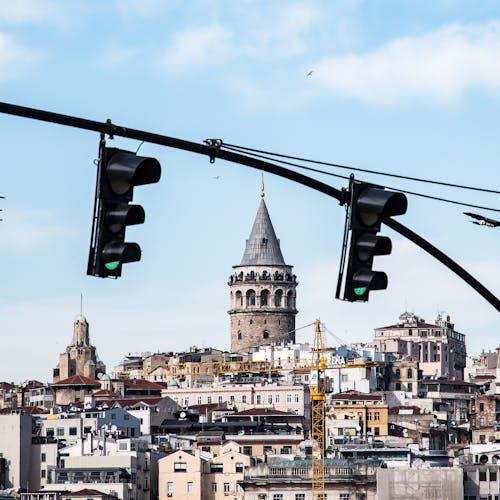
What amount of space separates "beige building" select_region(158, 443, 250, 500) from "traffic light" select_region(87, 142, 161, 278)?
Result: 12230 cm

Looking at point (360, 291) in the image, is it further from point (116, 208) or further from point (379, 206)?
point (116, 208)

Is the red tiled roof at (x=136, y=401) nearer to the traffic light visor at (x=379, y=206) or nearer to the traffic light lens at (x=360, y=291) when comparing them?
the traffic light visor at (x=379, y=206)

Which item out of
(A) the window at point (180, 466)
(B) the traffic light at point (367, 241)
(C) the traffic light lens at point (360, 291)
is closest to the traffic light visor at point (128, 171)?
(B) the traffic light at point (367, 241)

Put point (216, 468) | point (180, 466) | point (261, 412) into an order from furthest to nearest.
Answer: point (261, 412), point (216, 468), point (180, 466)

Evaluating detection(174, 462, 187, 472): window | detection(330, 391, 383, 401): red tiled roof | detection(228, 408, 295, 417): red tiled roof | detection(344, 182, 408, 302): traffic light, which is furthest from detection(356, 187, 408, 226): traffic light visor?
detection(330, 391, 383, 401): red tiled roof

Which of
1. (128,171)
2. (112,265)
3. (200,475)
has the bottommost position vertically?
(200,475)

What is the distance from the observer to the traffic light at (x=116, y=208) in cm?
1786

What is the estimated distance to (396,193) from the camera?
1872 centimetres

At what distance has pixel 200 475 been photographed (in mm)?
142125

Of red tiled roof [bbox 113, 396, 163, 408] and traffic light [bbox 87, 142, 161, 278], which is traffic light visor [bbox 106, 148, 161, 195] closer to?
traffic light [bbox 87, 142, 161, 278]

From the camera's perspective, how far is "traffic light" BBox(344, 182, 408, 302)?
61.6 ft

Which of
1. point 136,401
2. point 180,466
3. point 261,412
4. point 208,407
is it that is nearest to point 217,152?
point 180,466

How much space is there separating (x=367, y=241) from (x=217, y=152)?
179 cm

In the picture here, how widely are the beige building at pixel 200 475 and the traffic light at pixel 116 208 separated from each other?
122 metres
